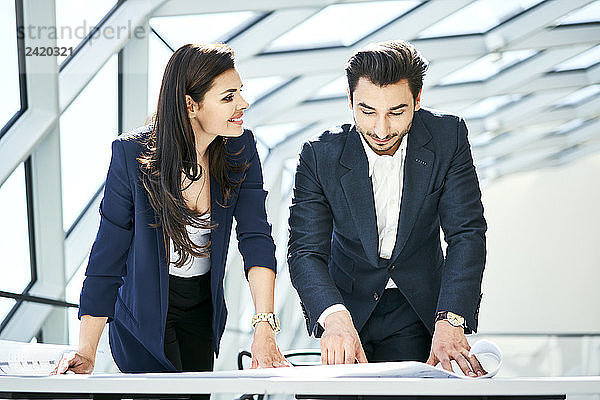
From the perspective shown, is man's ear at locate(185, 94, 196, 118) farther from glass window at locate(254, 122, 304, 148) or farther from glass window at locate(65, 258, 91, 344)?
glass window at locate(254, 122, 304, 148)

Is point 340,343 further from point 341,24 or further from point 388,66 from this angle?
point 341,24

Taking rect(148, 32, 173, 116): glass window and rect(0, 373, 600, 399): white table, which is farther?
rect(148, 32, 173, 116): glass window

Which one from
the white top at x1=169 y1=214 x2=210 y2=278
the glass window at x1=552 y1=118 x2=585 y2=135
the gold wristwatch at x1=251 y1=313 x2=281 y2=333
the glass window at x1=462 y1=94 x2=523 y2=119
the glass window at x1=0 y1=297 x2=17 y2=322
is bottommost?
the gold wristwatch at x1=251 y1=313 x2=281 y2=333

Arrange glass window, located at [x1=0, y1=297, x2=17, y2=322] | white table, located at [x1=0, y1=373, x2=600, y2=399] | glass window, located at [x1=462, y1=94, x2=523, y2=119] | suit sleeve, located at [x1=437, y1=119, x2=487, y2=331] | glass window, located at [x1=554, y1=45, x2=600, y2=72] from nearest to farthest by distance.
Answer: white table, located at [x1=0, y1=373, x2=600, y2=399], suit sleeve, located at [x1=437, y1=119, x2=487, y2=331], glass window, located at [x1=0, y1=297, x2=17, y2=322], glass window, located at [x1=554, y1=45, x2=600, y2=72], glass window, located at [x1=462, y1=94, x2=523, y2=119]

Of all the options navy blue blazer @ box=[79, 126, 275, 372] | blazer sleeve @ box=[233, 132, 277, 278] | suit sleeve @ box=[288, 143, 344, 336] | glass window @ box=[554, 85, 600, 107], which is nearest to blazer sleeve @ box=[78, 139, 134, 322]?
navy blue blazer @ box=[79, 126, 275, 372]

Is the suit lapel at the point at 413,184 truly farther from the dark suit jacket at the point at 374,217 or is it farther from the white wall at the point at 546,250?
the white wall at the point at 546,250

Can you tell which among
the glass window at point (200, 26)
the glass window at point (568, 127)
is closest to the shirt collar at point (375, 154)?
the glass window at point (200, 26)

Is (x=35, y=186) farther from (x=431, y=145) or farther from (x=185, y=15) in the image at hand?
(x=431, y=145)

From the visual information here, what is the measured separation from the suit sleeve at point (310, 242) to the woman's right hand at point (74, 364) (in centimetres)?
64

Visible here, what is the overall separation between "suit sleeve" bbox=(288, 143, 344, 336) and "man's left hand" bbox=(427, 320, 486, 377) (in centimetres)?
30

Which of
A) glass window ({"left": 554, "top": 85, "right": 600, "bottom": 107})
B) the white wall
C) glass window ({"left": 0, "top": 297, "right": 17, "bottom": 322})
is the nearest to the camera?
glass window ({"left": 0, "top": 297, "right": 17, "bottom": 322})

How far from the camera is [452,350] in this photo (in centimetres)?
193

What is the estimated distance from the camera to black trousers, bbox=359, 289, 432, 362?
233 cm

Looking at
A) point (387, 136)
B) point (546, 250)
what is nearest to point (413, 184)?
point (387, 136)
